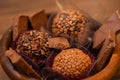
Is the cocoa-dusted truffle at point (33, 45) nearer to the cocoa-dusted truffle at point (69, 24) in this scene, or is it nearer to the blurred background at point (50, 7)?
the cocoa-dusted truffle at point (69, 24)

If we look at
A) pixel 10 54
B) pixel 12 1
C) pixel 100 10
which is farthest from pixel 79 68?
pixel 12 1

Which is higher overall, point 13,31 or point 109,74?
point 13,31

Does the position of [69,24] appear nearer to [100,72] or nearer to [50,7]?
[100,72]

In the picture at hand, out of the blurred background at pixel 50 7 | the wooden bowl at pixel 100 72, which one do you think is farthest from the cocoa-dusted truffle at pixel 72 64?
the blurred background at pixel 50 7

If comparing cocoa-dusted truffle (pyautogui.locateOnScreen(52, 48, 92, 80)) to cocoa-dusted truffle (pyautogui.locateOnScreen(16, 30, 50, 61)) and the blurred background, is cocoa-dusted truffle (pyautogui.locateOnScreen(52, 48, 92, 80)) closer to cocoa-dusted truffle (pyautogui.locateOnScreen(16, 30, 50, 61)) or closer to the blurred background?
cocoa-dusted truffle (pyautogui.locateOnScreen(16, 30, 50, 61))

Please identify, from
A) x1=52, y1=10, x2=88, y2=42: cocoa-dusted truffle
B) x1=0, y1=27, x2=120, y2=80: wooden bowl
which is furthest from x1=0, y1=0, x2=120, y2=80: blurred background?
x1=0, y1=27, x2=120, y2=80: wooden bowl

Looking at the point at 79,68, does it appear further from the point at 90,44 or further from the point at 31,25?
the point at 31,25
